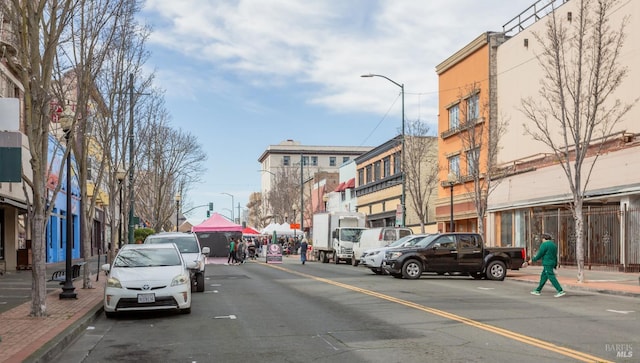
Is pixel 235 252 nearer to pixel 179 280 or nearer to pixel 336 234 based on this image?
pixel 336 234

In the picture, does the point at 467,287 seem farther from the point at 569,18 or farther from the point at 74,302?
the point at 569,18

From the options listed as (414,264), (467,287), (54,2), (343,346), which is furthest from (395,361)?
(414,264)

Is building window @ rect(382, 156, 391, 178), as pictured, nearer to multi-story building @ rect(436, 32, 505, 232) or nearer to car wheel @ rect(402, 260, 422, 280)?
multi-story building @ rect(436, 32, 505, 232)

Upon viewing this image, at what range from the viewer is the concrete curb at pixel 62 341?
9.00 metres

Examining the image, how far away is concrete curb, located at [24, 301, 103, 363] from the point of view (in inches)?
354

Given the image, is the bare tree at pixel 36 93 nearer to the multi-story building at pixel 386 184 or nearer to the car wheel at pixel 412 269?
the car wheel at pixel 412 269

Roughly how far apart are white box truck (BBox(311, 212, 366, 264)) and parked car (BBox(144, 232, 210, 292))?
1803cm

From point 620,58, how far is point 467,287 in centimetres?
1277

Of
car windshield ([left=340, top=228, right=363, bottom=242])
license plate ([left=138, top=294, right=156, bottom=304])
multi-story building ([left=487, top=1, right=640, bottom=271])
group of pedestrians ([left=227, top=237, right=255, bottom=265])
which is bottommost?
group of pedestrians ([left=227, top=237, right=255, bottom=265])

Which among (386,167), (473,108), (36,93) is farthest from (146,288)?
(386,167)

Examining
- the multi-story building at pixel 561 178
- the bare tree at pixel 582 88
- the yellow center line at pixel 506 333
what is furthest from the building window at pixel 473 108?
the yellow center line at pixel 506 333

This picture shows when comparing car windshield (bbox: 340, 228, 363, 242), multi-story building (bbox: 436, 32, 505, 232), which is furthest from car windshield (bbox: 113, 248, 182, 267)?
car windshield (bbox: 340, 228, 363, 242)

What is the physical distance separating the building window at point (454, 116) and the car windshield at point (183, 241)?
Answer: 2399cm

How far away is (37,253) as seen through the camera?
12859 mm
